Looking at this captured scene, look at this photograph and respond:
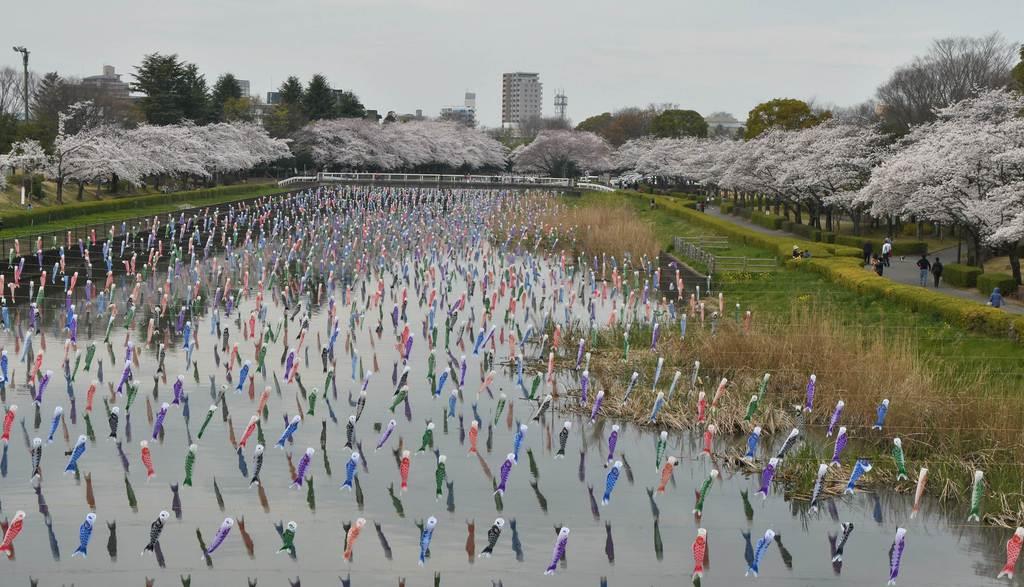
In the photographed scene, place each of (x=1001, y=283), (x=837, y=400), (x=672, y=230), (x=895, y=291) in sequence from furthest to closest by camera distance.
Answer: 1. (x=672, y=230)
2. (x=1001, y=283)
3. (x=895, y=291)
4. (x=837, y=400)

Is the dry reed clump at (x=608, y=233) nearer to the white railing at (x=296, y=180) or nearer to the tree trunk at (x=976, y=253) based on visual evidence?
the tree trunk at (x=976, y=253)

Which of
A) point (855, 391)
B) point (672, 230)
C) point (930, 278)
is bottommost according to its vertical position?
point (855, 391)

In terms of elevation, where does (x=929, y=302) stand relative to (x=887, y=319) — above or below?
above

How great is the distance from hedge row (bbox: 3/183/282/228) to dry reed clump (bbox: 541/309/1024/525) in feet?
112

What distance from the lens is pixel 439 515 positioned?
18531 millimetres

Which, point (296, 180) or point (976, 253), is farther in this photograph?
point (296, 180)

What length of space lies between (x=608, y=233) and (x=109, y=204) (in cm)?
2840

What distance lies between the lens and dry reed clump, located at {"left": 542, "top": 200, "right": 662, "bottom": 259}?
174 feet

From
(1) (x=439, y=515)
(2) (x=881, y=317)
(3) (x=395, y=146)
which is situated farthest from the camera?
(3) (x=395, y=146)

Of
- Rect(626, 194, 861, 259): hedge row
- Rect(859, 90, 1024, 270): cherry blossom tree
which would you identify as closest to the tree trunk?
Rect(859, 90, 1024, 270): cherry blossom tree

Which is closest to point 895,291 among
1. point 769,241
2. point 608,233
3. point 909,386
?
point 909,386

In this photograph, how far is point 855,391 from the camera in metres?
23.3

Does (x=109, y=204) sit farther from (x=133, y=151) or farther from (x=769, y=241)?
(x=769, y=241)

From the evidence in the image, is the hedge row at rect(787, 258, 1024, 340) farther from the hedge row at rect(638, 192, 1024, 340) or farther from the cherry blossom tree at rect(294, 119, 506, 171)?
the cherry blossom tree at rect(294, 119, 506, 171)
